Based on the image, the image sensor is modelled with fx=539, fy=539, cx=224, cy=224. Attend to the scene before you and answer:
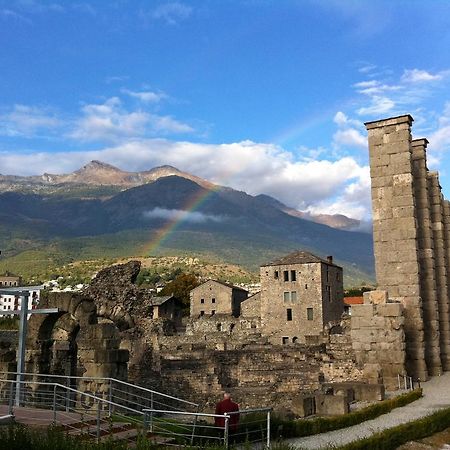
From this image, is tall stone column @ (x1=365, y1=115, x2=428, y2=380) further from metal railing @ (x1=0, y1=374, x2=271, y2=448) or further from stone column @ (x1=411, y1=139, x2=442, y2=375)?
metal railing @ (x1=0, y1=374, x2=271, y2=448)

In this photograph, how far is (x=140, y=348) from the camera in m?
29.2

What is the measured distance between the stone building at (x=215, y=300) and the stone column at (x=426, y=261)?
4910cm

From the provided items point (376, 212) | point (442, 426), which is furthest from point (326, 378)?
point (442, 426)

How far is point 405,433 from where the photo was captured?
1193cm

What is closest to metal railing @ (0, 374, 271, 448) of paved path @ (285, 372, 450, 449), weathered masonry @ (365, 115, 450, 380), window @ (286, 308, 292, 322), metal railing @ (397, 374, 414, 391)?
paved path @ (285, 372, 450, 449)

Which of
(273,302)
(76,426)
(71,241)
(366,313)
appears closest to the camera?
(76,426)

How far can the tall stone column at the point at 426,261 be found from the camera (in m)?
22.2

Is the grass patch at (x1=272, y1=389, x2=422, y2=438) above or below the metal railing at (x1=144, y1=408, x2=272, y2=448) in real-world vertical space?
below

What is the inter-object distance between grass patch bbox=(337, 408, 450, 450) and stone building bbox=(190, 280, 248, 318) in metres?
57.8

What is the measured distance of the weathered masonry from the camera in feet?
71.6

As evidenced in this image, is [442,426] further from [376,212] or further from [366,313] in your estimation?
[376,212]

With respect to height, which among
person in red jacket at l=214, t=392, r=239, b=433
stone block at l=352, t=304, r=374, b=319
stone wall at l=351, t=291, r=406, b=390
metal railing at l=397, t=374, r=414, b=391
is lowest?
metal railing at l=397, t=374, r=414, b=391

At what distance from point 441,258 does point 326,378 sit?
25.0ft

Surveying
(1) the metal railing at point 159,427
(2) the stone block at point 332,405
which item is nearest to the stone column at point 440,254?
(2) the stone block at point 332,405
